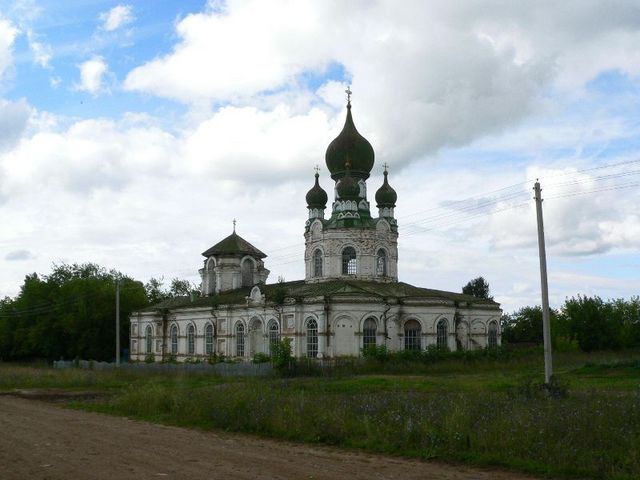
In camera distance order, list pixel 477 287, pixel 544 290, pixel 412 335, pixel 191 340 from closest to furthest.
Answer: pixel 544 290
pixel 412 335
pixel 191 340
pixel 477 287

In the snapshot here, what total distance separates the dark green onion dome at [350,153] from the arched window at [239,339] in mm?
12460

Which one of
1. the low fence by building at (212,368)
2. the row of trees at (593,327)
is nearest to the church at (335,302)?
the low fence by building at (212,368)

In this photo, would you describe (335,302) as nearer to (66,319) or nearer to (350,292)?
(350,292)

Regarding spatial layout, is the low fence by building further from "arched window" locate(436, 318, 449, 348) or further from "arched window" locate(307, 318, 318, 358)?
"arched window" locate(436, 318, 449, 348)

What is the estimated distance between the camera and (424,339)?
146ft

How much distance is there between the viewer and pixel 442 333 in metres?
45.2

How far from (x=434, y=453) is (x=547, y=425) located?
86.0 inches

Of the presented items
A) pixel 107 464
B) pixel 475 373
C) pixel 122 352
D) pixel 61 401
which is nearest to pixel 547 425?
pixel 107 464

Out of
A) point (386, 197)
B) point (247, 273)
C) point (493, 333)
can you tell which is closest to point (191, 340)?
point (247, 273)

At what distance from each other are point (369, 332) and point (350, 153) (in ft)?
45.8

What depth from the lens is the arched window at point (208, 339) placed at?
5197 cm

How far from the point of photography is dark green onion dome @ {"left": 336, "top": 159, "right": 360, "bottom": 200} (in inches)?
1934

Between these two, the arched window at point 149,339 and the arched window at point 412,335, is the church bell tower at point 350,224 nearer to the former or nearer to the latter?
the arched window at point 412,335

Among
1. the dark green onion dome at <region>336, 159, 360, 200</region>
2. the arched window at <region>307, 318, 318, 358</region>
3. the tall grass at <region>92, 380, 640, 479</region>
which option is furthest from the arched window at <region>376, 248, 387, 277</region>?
the tall grass at <region>92, 380, 640, 479</region>
